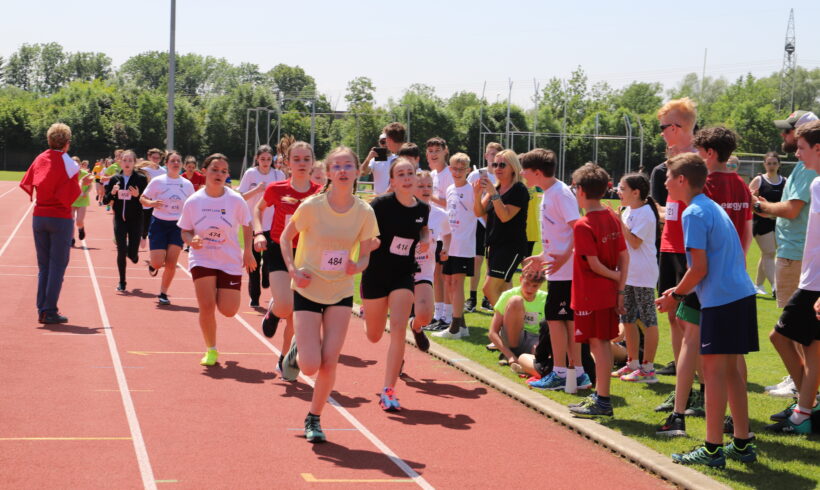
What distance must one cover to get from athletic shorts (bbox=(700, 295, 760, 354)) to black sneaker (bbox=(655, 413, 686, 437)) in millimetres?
924

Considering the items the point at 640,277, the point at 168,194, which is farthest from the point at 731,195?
the point at 168,194

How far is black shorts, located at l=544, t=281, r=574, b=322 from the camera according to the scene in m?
8.00

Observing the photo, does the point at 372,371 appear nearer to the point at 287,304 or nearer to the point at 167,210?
the point at 287,304

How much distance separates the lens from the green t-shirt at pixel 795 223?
725 cm

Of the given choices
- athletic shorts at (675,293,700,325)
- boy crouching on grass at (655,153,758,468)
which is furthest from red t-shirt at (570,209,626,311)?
boy crouching on grass at (655,153,758,468)

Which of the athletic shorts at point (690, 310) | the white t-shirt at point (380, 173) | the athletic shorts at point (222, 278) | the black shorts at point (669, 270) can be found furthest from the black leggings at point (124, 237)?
the athletic shorts at point (690, 310)

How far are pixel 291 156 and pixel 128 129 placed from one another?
88086mm

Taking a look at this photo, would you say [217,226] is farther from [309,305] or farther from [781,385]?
[781,385]

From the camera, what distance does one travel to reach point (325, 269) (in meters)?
6.57

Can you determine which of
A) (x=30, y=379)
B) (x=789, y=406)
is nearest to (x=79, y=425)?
(x=30, y=379)

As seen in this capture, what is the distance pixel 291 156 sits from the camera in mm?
8883

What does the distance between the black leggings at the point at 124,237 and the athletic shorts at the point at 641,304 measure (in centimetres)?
875

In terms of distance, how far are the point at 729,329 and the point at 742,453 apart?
85 centimetres

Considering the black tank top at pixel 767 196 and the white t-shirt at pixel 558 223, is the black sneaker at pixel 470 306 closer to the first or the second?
the black tank top at pixel 767 196
